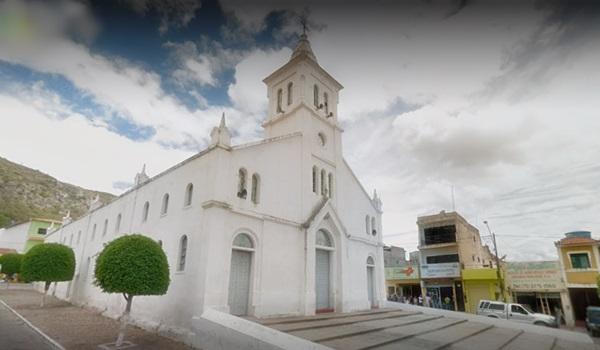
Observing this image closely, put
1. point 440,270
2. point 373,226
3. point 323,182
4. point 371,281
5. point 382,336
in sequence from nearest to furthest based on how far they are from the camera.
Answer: point 382,336 < point 323,182 < point 371,281 < point 373,226 < point 440,270

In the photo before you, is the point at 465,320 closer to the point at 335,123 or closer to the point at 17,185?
the point at 335,123

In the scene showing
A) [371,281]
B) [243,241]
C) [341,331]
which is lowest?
[341,331]

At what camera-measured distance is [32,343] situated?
11844 mm

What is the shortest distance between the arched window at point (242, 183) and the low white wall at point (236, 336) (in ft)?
15.2

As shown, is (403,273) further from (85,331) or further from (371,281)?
(85,331)

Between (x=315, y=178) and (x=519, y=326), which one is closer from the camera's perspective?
(x=519, y=326)

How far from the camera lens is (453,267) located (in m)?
31.8

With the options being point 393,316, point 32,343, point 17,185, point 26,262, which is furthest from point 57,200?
point 393,316

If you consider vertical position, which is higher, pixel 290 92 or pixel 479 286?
pixel 290 92

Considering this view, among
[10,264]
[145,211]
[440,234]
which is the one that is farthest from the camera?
[10,264]

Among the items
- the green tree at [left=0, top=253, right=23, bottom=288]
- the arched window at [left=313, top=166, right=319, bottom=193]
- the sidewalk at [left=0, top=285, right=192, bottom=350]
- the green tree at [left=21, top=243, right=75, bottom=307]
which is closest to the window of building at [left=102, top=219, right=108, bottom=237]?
the green tree at [left=21, top=243, right=75, bottom=307]

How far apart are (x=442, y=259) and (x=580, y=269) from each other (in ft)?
35.3

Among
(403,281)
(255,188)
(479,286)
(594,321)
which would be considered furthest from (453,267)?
(255,188)

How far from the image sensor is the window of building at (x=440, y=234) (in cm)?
3356
